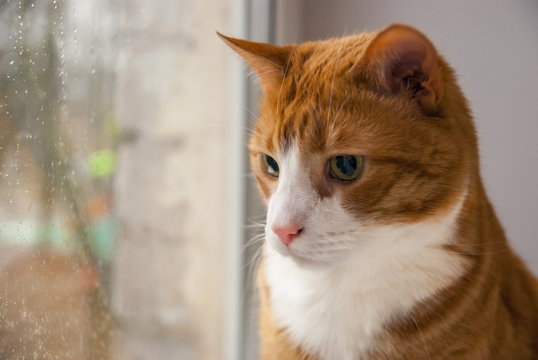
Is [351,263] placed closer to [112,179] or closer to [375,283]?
[375,283]

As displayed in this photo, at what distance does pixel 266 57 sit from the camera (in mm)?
1150

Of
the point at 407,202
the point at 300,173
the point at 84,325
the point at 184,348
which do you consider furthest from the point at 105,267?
the point at 407,202

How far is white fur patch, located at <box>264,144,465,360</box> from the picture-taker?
3.27ft

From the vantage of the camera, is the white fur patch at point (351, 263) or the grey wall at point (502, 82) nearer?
the white fur patch at point (351, 263)

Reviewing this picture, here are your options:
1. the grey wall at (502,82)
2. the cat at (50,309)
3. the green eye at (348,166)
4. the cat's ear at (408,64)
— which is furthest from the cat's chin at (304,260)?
the grey wall at (502,82)

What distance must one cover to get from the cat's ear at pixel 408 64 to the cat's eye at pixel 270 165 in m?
0.26

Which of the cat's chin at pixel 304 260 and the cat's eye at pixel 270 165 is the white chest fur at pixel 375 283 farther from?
the cat's eye at pixel 270 165

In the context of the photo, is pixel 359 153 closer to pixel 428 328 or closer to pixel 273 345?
pixel 428 328

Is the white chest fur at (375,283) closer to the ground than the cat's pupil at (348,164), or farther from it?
closer to the ground

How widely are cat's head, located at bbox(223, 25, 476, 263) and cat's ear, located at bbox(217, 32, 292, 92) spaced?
0.13 metres

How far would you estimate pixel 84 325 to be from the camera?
1295 millimetres

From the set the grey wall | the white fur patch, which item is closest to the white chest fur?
the white fur patch

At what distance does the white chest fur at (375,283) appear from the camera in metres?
1.03

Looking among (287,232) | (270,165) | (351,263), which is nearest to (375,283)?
(351,263)
